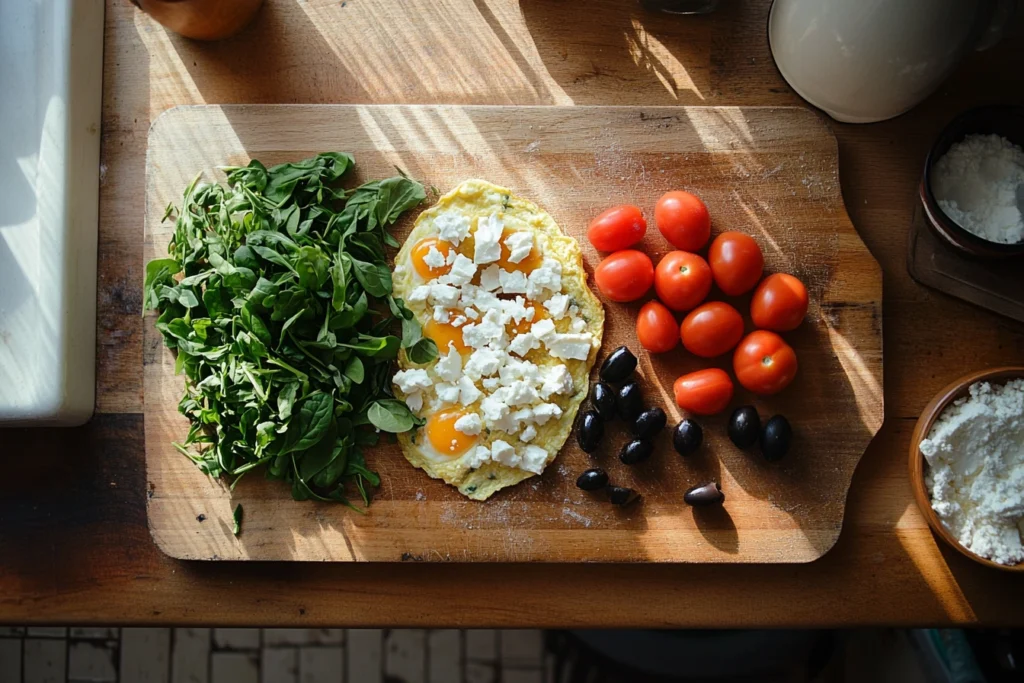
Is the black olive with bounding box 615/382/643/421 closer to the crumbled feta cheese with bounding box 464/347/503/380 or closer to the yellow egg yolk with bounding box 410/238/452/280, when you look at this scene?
the crumbled feta cheese with bounding box 464/347/503/380

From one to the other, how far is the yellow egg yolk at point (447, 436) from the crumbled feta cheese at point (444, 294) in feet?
0.88

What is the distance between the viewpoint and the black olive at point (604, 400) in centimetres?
187

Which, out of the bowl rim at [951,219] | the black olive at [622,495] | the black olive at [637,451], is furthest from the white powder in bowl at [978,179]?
the black olive at [622,495]

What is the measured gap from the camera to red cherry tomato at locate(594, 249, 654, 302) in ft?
6.14

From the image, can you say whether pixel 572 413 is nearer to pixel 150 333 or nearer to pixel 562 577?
pixel 562 577

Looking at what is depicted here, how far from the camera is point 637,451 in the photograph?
1844 mm

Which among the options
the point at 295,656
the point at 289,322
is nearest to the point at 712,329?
the point at 289,322

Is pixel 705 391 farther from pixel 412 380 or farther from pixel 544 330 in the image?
pixel 412 380

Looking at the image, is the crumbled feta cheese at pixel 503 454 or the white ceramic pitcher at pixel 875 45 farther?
the crumbled feta cheese at pixel 503 454

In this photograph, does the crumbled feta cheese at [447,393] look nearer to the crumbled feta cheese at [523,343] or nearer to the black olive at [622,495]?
the crumbled feta cheese at [523,343]

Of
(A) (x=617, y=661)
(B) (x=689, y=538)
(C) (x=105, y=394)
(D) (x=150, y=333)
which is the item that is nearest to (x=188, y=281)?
(D) (x=150, y=333)

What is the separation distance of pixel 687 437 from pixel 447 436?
58 cm

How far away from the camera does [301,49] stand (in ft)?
6.63

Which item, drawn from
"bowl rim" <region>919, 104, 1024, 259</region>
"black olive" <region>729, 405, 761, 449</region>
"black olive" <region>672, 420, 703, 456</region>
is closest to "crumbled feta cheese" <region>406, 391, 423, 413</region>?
"black olive" <region>672, 420, 703, 456</region>
